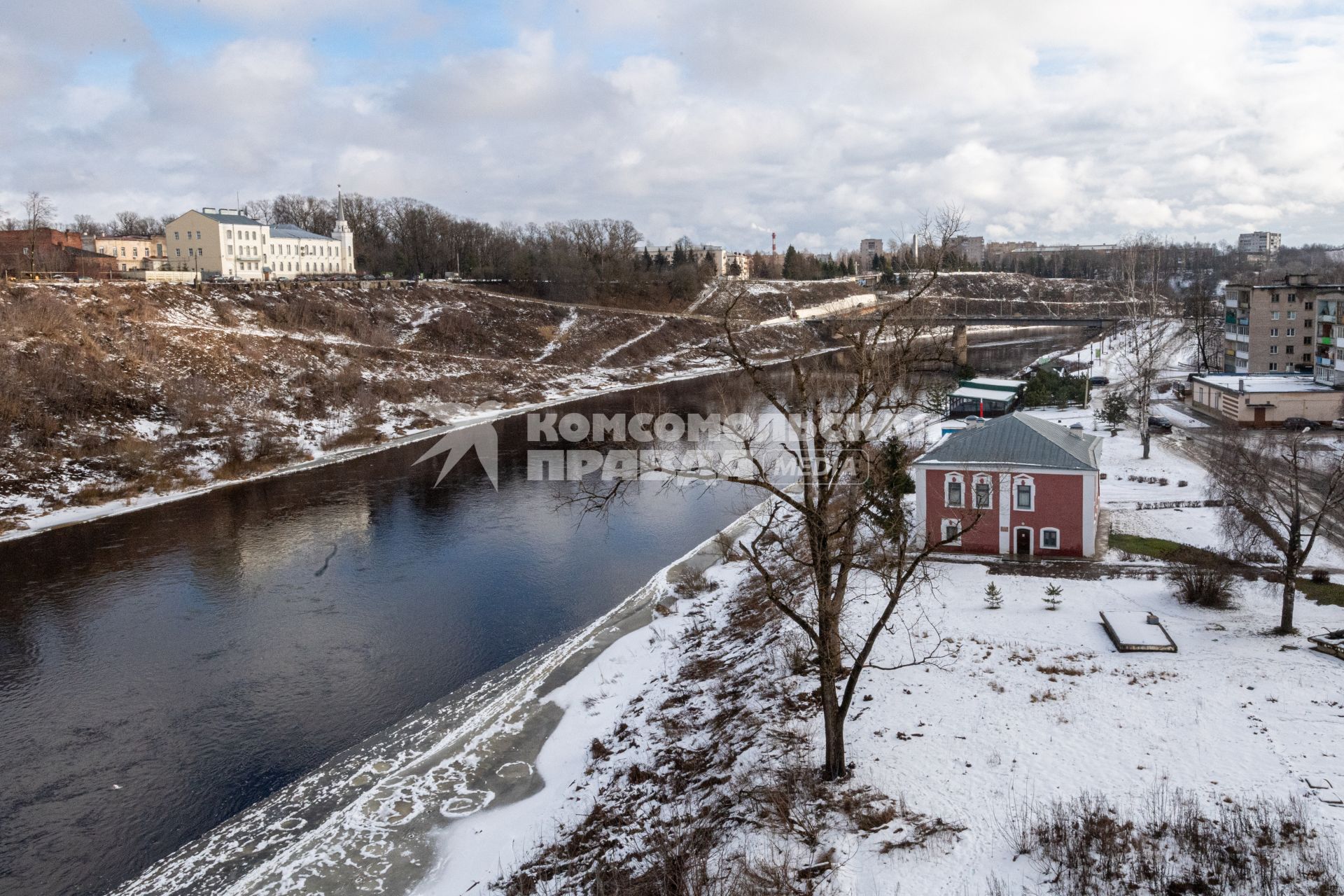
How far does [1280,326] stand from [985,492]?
3263 centimetres

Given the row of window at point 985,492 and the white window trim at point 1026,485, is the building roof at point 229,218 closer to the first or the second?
the row of window at point 985,492

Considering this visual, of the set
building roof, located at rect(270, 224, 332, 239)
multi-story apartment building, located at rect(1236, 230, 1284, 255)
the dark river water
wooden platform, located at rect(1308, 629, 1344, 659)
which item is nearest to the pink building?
wooden platform, located at rect(1308, 629, 1344, 659)

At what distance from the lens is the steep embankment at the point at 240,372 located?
89.3 feet

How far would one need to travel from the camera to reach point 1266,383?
32094 millimetres

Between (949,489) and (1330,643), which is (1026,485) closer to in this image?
(949,489)

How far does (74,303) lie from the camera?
38.8 meters

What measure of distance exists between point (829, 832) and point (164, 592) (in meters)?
15.7

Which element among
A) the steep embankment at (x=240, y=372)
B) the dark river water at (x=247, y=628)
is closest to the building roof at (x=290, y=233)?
the steep embankment at (x=240, y=372)

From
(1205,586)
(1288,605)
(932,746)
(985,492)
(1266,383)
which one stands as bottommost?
(932,746)

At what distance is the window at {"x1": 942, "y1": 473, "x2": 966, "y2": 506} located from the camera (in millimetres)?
17656

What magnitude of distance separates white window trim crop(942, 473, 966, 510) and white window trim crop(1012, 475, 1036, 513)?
0.93 m

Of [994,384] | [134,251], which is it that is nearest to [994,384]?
[994,384]

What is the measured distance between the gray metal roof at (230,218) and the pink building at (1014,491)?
179ft

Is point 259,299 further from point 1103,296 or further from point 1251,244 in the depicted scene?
point 1251,244
